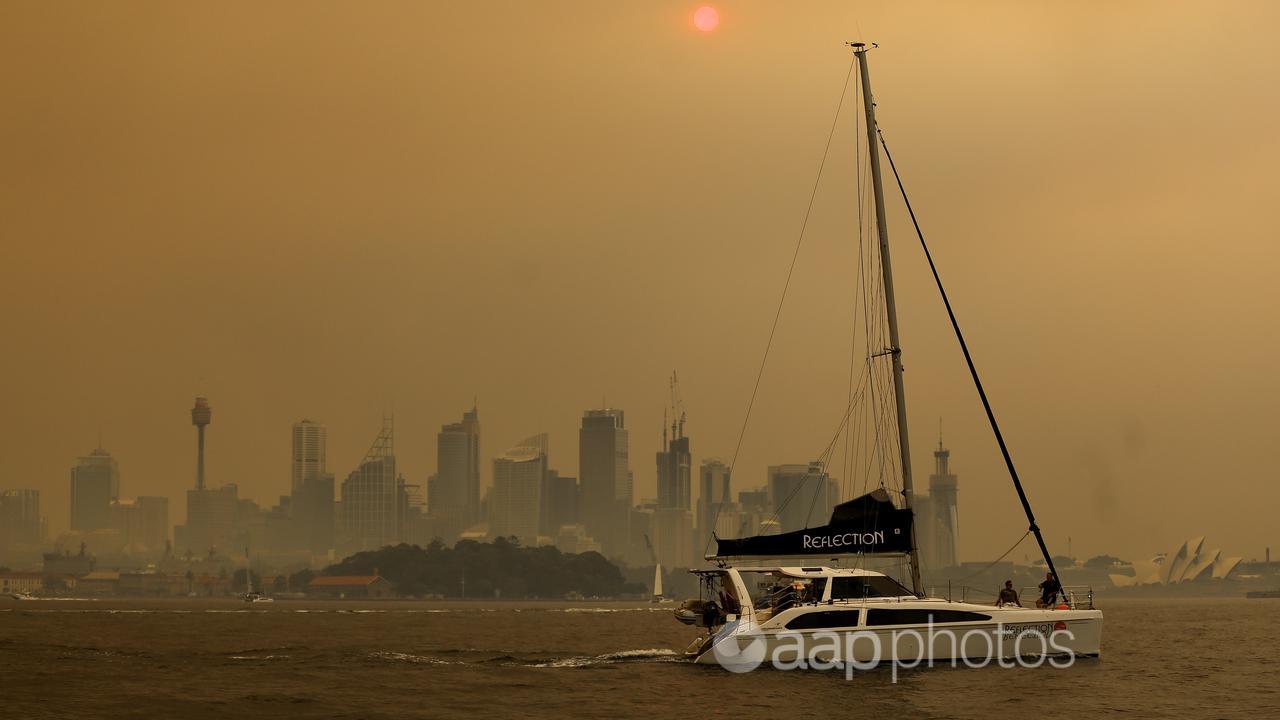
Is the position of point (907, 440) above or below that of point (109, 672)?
above

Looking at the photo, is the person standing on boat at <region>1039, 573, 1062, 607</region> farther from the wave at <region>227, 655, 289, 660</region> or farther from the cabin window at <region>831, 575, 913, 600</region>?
the wave at <region>227, 655, 289, 660</region>

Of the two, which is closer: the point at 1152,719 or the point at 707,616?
the point at 1152,719

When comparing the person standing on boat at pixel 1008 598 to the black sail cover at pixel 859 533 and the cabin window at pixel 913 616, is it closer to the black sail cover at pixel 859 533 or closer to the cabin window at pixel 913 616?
the cabin window at pixel 913 616

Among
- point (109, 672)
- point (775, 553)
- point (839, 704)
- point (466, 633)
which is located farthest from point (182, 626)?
point (839, 704)

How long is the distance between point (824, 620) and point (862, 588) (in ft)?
4.41

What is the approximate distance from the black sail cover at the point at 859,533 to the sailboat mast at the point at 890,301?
38cm

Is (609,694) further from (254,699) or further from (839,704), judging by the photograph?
(254,699)

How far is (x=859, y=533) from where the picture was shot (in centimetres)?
3616

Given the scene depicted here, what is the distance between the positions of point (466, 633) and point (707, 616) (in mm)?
35954

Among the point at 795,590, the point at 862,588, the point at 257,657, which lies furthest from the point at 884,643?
the point at 257,657

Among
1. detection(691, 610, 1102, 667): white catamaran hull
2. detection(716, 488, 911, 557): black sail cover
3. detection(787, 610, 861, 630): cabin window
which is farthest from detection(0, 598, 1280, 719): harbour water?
detection(716, 488, 911, 557): black sail cover

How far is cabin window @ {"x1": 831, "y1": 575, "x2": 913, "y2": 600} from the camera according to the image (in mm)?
35469

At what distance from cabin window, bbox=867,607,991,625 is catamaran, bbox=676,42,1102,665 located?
0.02 metres

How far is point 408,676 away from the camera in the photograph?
124ft
